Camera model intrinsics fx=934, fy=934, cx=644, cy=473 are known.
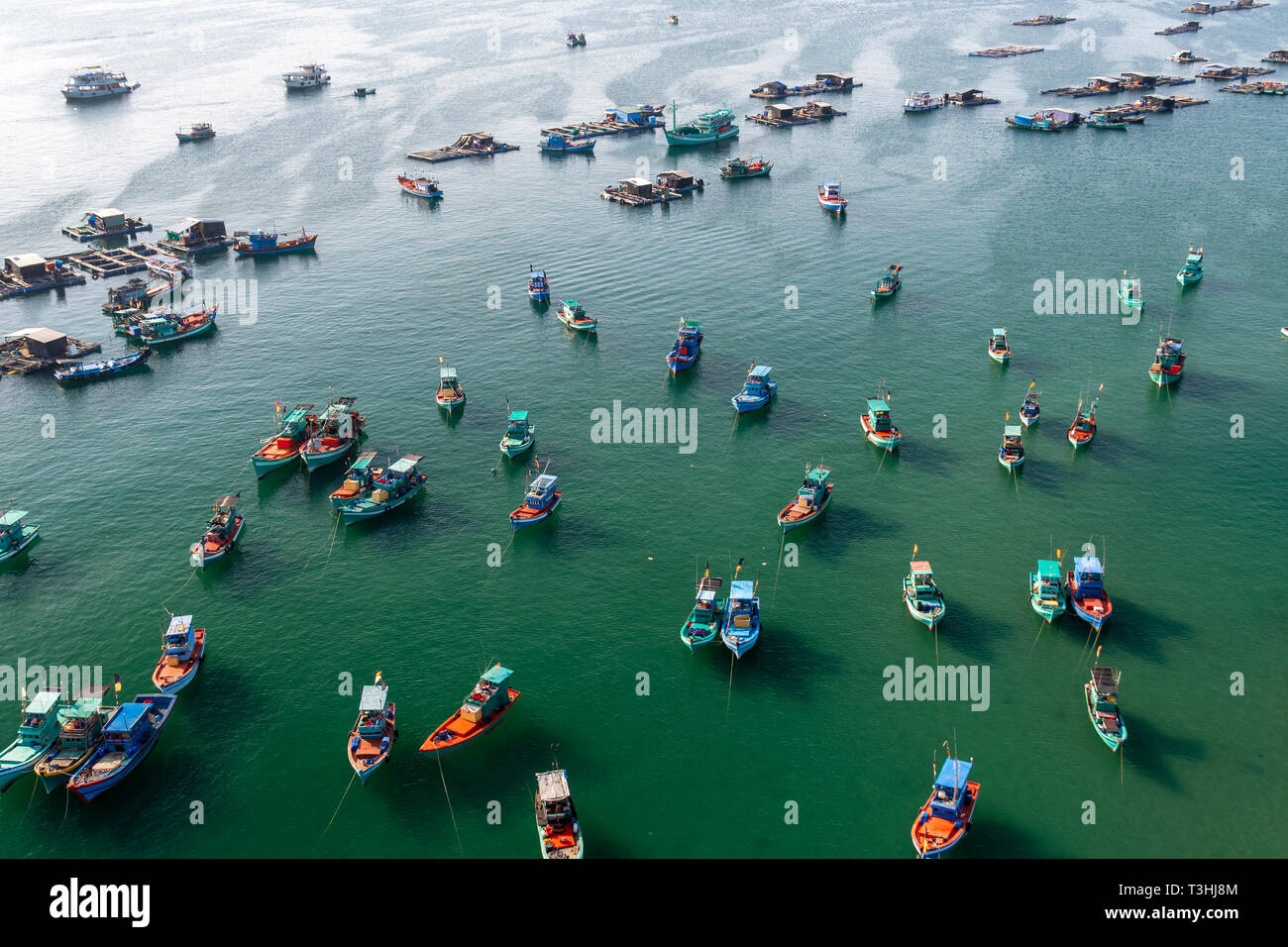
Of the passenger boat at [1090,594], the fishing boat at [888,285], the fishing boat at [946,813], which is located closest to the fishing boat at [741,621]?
the fishing boat at [946,813]

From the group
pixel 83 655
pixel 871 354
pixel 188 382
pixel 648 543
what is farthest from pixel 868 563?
pixel 188 382

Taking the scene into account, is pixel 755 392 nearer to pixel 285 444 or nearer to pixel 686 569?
pixel 686 569

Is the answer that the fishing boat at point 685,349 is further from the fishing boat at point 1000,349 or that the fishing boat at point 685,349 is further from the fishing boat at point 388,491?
the fishing boat at point 1000,349

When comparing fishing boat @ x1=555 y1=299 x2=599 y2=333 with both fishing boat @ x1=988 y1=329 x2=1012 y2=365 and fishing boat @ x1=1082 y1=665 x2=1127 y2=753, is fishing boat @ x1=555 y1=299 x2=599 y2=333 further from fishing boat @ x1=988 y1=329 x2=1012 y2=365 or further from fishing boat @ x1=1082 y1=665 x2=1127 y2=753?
fishing boat @ x1=1082 y1=665 x2=1127 y2=753

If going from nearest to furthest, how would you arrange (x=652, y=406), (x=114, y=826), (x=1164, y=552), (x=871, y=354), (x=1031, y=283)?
(x=114, y=826)
(x=1164, y=552)
(x=652, y=406)
(x=871, y=354)
(x=1031, y=283)

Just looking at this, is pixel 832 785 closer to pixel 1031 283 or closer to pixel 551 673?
pixel 551 673

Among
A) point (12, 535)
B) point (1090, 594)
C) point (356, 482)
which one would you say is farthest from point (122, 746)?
point (1090, 594)
